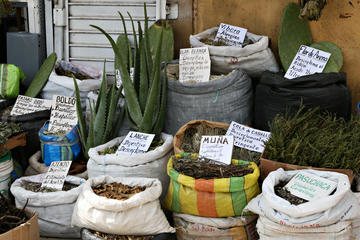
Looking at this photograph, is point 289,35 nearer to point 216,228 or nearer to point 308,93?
point 308,93

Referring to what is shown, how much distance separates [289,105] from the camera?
103 inches

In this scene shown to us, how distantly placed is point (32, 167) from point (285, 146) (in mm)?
1681

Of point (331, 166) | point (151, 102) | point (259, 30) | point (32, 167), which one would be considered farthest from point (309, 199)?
point (32, 167)

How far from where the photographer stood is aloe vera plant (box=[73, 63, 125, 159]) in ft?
9.00

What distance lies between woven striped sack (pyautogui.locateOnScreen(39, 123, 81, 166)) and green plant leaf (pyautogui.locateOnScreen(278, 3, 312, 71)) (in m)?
1.48

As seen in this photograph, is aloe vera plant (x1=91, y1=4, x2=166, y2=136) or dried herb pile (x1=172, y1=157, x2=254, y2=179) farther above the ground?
aloe vera plant (x1=91, y1=4, x2=166, y2=136)

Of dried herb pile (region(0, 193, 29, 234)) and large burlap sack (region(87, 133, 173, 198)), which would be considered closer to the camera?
dried herb pile (region(0, 193, 29, 234))

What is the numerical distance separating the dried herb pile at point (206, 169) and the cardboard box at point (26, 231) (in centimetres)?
73

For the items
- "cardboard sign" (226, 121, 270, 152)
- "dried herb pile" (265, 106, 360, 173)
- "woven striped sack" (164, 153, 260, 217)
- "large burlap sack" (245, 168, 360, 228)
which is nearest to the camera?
"large burlap sack" (245, 168, 360, 228)

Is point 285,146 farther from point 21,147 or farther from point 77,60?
point 77,60

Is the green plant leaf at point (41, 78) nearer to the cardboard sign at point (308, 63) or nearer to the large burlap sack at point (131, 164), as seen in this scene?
the large burlap sack at point (131, 164)

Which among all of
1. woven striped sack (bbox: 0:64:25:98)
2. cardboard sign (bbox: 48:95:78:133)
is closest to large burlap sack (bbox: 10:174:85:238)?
cardboard sign (bbox: 48:95:78:133)

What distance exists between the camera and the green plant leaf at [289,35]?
9.65 feet

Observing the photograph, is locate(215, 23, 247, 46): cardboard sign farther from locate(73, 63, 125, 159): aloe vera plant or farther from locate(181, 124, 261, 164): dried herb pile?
locate(73, 63, 125, 159): aloe vera plant
